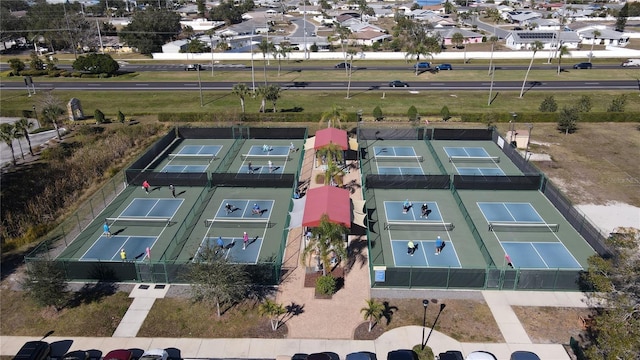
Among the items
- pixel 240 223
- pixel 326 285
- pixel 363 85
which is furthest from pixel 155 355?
pixel 363 85

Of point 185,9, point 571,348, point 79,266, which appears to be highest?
point 185,9

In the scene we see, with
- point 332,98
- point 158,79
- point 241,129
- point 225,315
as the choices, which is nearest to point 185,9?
point 158,79

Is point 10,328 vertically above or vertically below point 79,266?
below

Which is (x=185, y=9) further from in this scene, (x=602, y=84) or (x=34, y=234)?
(x=34, y=234)

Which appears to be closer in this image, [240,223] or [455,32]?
[240,223]

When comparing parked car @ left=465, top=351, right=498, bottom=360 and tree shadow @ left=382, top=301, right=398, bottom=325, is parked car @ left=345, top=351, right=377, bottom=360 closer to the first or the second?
tree shadow @ left=382, top=301, right=398, bottom=325

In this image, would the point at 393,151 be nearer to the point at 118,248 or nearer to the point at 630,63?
the point at 118,248

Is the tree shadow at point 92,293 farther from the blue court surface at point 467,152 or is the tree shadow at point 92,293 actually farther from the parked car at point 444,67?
the parked car at point 444,67
